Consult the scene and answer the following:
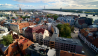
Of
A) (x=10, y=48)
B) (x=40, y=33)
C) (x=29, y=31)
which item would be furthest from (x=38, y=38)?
(x=10, y=48)

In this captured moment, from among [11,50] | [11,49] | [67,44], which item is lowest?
Result: [11,50]

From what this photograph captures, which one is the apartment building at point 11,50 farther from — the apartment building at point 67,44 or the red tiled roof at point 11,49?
Result: the apartment building at point 67,44

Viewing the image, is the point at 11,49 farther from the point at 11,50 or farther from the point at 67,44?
the point at 67,44

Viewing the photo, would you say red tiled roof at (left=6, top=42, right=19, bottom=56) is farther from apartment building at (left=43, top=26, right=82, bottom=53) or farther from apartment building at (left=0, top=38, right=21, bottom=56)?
apartment building at (left=43, top=26, right=82, bottom=53)

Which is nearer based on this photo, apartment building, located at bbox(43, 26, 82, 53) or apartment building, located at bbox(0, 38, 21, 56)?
apartment building, located at bbox(0, 38, 21, 56)

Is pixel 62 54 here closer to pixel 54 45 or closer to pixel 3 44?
pixel 54 45

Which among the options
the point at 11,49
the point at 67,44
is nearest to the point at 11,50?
the point at 11,49

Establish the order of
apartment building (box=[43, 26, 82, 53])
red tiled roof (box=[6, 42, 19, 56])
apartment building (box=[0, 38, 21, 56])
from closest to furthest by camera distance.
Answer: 1. red tiled roof (box=[6, 42, 19, 56])
2. apartment building (box=[0, 38, 21, 56])
3. apartment building (box=[43, 26, 82, 53])

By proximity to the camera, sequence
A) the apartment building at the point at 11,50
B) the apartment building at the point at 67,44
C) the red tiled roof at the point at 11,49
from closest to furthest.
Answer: the red tiled roof at the point at 11,49, the apartment building at the point at 11,50, the apartment building at the point at 67,44

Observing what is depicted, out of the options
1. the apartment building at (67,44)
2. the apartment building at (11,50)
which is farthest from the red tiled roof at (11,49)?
the apartment building at (67,44)

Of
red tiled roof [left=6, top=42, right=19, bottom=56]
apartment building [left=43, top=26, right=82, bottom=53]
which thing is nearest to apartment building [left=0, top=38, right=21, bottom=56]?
red tiled roof [left=6, top=42, right=19, bottom=56]

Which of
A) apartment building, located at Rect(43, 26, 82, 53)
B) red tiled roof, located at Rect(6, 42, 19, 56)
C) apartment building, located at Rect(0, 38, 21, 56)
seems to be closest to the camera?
red tiled roof, located at Rect(6, 42, 19, 56)
